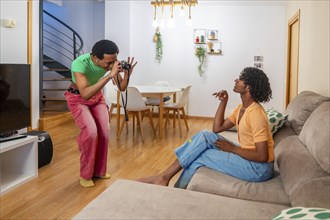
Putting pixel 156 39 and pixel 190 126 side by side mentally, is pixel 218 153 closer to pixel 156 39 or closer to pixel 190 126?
Result: pixel 190 126

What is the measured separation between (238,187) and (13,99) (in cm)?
225

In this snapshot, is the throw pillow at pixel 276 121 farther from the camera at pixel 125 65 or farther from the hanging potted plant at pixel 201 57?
the hanging potted plant at pixel 201 57

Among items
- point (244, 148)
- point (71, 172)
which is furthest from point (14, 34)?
point (244, 148)

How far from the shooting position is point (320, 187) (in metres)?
1.62

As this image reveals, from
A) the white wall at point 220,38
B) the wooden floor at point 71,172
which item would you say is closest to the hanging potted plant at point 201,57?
→ the white wall at point 220,38

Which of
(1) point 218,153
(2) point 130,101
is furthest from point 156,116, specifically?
(1) point 218,153

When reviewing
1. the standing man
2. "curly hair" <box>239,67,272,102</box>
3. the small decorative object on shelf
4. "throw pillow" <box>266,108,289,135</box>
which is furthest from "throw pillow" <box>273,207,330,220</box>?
the small decorative object on shelf

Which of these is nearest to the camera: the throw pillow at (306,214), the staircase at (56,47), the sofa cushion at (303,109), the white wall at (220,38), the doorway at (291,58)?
the throw pillow at (306,214)

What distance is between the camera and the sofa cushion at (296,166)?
177 centimetres

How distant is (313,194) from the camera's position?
160 cm

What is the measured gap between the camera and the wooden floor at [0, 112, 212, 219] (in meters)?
2.57

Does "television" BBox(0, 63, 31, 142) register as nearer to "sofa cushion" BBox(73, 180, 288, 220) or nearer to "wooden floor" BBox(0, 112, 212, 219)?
"wooden floor" BBox(0, 112, 212, 219)

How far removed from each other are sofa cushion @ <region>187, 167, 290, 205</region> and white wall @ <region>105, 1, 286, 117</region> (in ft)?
15.5

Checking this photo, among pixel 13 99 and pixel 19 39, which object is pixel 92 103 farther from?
pixel 19 39
